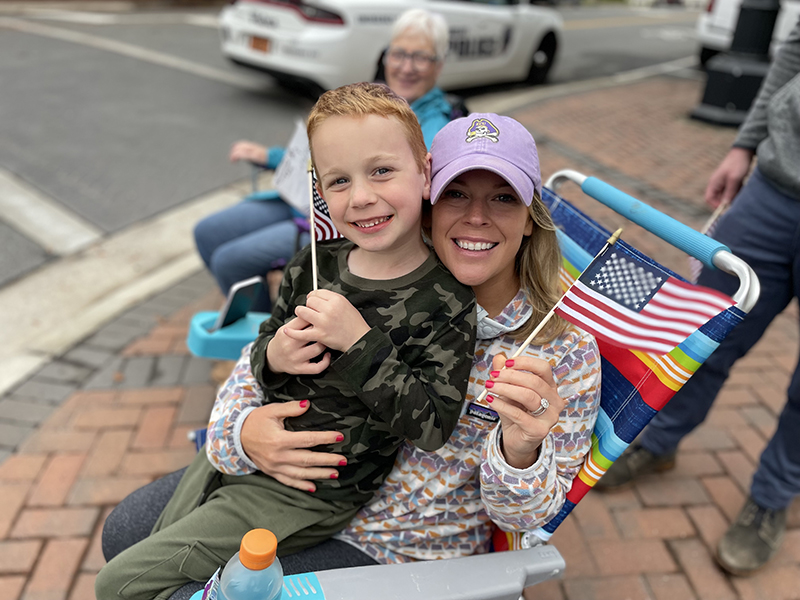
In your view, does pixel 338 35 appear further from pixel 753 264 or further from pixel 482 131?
pixel 482 131

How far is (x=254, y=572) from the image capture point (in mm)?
1042

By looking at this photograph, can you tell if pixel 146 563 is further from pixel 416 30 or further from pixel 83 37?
pixel 83 37

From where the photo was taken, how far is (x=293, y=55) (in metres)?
6.53

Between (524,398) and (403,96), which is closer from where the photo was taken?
(524,398)

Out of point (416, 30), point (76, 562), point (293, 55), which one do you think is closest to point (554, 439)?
point (76, 562)

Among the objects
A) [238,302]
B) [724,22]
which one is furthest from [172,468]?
[724,22]

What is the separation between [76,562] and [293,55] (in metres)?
5.62

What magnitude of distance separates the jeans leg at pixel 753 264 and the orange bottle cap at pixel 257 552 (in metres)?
1.80

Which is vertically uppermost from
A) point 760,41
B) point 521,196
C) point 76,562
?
point 521,196

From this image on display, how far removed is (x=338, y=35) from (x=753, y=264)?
17.7ft

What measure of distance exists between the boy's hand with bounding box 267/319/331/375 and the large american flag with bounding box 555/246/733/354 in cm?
54

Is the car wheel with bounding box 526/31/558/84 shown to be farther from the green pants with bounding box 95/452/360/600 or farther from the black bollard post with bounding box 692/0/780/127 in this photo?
the green pants with bounding box 95/452/360/600

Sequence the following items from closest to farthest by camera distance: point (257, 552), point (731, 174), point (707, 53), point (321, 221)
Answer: point (257, 552) → point (321, 221) → point (731, 174) → point (707, 53)

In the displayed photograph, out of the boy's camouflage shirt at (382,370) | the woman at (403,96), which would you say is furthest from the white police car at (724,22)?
the boy's camouflage shirt at (382,370)
